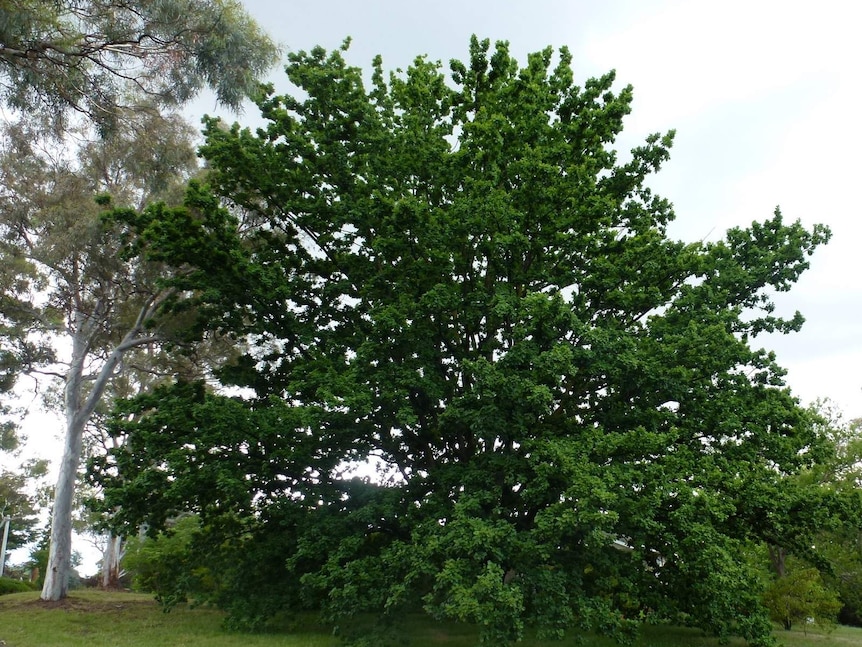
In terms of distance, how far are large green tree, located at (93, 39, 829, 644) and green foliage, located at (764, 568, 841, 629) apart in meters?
4.43

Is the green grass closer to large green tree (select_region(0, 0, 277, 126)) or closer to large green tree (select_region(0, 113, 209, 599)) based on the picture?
large green tree (select_region(0, 113, 209, 599))

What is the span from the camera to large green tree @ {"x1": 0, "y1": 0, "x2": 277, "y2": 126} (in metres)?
9.23

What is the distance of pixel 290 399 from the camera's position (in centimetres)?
1335

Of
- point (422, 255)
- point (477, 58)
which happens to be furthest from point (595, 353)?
point (477, 58)

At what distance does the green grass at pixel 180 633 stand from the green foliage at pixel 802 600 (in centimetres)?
45

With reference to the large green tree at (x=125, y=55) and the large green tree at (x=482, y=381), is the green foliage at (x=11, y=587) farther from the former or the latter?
the large green tree at (x=125, y=55)

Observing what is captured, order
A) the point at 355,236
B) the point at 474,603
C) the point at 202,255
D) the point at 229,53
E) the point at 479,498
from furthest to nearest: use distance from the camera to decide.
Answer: the point at 355,236, the point at 202,255, the point at 479,498, the point at 229,53, the point at 474,603

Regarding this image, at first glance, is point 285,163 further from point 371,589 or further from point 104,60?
point 371,589

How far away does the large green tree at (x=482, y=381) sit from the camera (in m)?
10.4

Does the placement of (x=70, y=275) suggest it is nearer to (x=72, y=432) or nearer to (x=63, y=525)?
(x=72, y=432)

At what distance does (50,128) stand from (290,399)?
22.0 feet

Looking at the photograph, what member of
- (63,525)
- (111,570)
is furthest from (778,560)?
(111,570)

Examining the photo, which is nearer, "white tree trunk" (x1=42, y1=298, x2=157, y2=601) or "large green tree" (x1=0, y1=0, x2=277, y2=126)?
"large green tree" (x1=0, y1=0, x2=277, y2=126)

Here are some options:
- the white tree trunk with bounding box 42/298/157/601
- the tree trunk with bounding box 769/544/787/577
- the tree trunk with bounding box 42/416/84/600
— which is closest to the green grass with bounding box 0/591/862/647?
the tree trunk with bounding box 42/416/84/600
